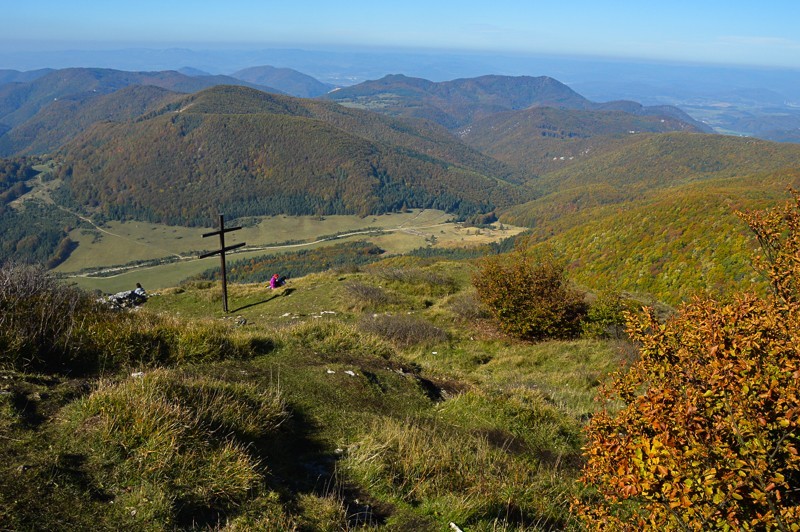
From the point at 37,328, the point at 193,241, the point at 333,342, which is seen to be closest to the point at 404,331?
the point at 333,342

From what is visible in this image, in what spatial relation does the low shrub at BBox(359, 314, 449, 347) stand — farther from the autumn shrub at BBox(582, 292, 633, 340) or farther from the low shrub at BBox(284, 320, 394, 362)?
the autumn shrub at BBox(582, 292, 633, 340)

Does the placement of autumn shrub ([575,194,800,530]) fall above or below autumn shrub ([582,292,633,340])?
above

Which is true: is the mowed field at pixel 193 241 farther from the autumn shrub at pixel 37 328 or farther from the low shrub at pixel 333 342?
the autumn shrub at pixel 37 328

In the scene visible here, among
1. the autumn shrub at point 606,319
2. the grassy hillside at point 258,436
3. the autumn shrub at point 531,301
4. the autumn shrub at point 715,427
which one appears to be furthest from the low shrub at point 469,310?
the autumn shrub at point 715,427

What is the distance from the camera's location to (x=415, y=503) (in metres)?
4.85

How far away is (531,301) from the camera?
17.8 meters

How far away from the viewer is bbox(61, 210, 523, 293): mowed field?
125750 mm

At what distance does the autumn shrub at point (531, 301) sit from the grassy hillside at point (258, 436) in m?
6.31

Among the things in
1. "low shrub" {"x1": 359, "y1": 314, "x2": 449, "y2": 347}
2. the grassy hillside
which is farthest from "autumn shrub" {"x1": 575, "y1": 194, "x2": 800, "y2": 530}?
"low shrub" {"x1": 359, "y1": 314, "x2": 449, "y2": 347}

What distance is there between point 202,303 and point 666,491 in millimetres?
24874

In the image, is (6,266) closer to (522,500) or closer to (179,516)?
(179,516)

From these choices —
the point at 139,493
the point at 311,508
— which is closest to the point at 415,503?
the point at 311,508

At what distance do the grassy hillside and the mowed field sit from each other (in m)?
115

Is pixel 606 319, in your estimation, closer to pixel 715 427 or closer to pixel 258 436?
pixel 258 436
